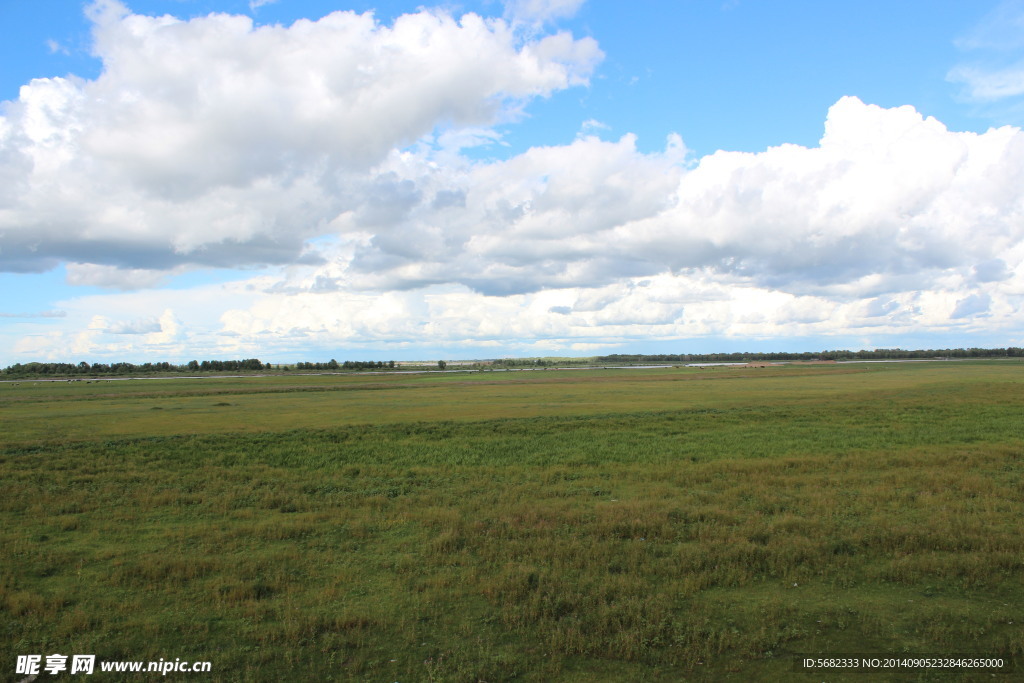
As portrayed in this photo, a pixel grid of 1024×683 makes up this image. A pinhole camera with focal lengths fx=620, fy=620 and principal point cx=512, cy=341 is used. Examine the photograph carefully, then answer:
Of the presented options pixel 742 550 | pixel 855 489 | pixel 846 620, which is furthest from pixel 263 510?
pixel 855 489

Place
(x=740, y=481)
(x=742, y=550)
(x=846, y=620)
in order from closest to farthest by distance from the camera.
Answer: (x=846, y=620) < (x=742, y=550) < (x=740, y=481)

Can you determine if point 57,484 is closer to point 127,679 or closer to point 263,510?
point 263,510

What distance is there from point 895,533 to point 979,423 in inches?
985

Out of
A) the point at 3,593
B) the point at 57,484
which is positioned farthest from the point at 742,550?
the point at 57,484

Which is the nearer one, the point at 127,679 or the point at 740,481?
the point at 127,679

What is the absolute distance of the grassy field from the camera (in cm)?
890

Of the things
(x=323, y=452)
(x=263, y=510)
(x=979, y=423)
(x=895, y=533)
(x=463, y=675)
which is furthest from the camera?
(x=979, y=423)

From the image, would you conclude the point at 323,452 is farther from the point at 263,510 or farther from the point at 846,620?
the point at 846,620

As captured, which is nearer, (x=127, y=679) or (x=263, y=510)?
(x=127, y=679)

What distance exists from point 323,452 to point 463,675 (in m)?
20.5

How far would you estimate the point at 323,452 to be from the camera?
2723cm

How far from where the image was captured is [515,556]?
42.4ft

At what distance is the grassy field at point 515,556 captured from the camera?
29.2ft

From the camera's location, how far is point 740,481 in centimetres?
2022
